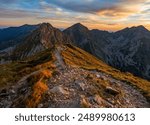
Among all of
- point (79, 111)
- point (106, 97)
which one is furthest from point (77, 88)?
point (79, 111)

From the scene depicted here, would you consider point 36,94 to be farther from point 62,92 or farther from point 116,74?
point 116,74

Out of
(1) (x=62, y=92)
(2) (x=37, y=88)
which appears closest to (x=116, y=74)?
(1) (x=62, y=92)

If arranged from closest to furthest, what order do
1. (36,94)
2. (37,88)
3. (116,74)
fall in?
1. (36,94)
2. (37,88)
3. (116,74)

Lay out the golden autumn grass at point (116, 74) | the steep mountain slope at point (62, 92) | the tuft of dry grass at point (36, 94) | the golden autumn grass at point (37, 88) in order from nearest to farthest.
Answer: the tuft of dry grass at point (36, 94), the golden autumn grass at point (37, 88), the steep mountain slope at point (62, 92), the golden autumn grass at point (116, 74)

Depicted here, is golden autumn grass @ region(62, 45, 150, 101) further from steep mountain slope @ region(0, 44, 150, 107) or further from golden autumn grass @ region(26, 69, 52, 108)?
golden autumn grass @ region(26, 69, 52, 108)

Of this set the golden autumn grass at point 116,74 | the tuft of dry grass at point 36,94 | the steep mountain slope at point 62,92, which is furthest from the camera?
the golden autumn grass at point 116,74

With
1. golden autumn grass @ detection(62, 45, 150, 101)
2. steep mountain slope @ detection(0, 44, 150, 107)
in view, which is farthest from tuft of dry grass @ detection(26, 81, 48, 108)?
golden autumn grass @ detection(62, 45, 150, 101)

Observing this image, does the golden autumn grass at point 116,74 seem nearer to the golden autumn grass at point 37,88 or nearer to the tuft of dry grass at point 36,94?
the golden autumn grass at point 37,88

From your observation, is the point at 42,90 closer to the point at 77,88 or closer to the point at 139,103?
the point at 77,88

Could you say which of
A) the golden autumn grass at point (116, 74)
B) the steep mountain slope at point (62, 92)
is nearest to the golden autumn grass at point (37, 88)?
the steep mountain slope at point (62, 92)

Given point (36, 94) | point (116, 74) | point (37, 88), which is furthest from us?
point (116, 74)

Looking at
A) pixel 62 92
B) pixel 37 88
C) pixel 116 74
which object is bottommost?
pixel 116 74

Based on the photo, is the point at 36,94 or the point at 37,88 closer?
the point at 36,94
